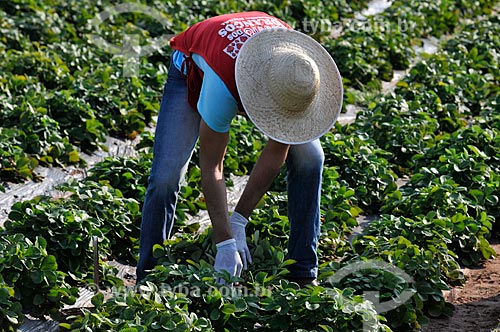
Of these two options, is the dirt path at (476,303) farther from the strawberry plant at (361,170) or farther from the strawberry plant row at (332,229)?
the strawberry plant at (361,170)

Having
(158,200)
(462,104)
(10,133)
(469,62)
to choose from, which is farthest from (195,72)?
(469,62)

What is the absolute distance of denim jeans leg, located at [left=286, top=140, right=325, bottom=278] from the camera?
3871 millimetres

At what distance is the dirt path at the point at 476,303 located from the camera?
4047mm

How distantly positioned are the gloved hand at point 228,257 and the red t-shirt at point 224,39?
0.62 m

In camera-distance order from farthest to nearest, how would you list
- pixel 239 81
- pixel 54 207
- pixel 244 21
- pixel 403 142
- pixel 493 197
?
pixel 403 142 → pixel 493 197 → pixel 54 207 → pixel 244 21 → pixel 239 81

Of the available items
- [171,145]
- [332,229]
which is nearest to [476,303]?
[332,229]

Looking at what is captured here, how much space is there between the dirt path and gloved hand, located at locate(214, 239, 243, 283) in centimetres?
91

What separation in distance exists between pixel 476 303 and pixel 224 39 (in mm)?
1798

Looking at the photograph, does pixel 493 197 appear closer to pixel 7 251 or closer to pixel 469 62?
pixel 7 251

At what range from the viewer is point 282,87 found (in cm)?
341

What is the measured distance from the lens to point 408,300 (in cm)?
390

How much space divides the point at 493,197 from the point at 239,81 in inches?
90.2

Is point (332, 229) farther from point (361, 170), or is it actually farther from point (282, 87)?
point (282, 87)

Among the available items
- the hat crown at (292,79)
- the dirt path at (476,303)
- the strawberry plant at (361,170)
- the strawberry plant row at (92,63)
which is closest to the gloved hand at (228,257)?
the hat crown at (292,79)
